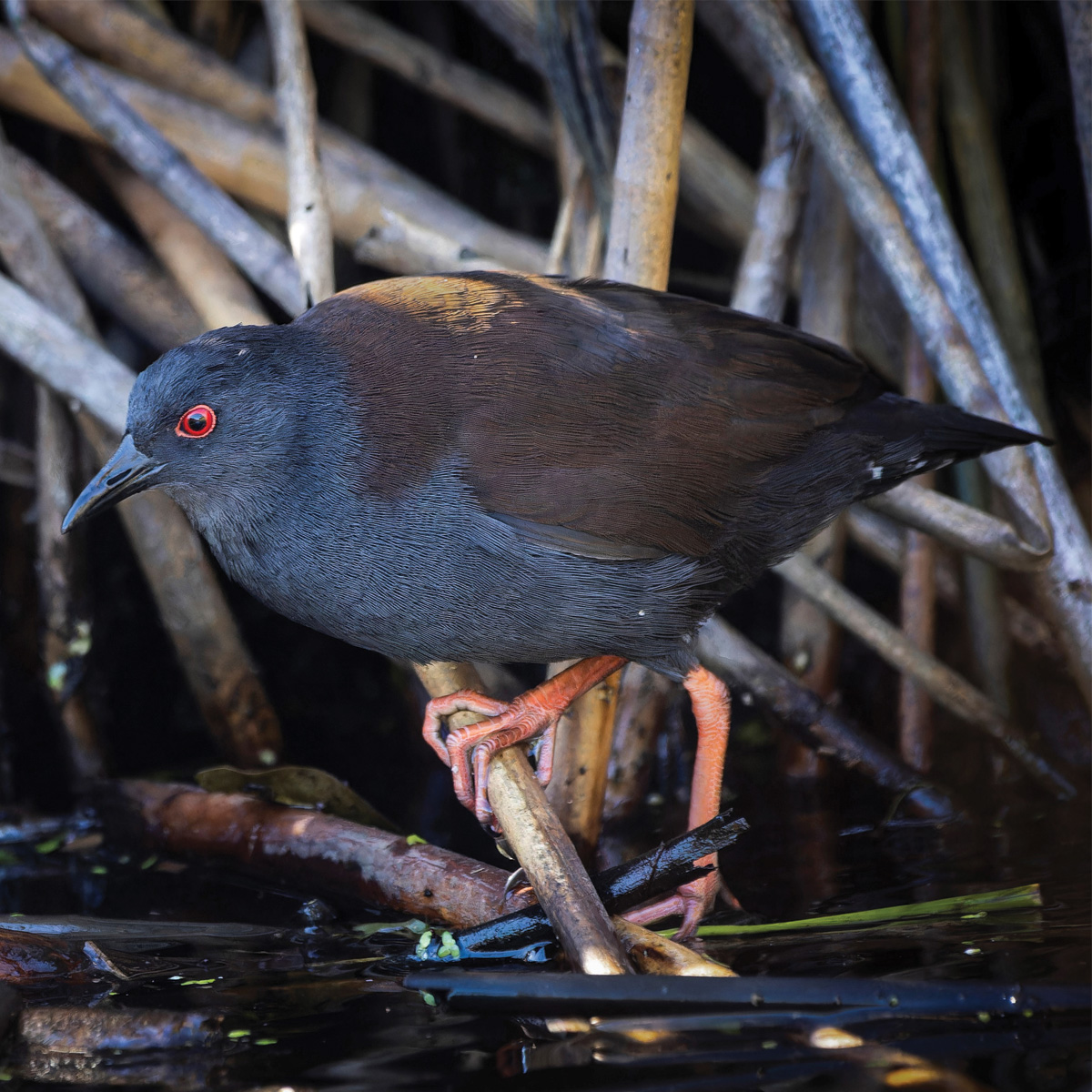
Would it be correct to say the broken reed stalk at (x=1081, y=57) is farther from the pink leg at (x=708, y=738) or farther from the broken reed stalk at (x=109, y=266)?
the broken reed stalk at (x=109, y=266)

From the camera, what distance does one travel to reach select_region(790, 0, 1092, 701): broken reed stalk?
3.29 metres

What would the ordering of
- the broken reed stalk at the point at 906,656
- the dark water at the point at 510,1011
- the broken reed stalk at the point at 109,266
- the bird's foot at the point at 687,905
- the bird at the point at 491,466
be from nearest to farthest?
the dark water at the point at 510,1011, the bird at the point at 491,466, the bird's foot at the point at 687,905, the broken reed stalk at the point at 906,656, the broken reed stalk at the point at 109,266

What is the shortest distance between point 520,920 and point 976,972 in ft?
2.96

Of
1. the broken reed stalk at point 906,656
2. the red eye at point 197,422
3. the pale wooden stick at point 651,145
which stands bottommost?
the broken reed stalk at point 906,656

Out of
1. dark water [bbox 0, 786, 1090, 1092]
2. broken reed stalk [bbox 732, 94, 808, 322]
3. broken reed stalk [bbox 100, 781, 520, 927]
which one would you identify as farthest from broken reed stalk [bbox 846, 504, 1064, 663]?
broken reed stalk [bbox 100, 781, 520, 927]

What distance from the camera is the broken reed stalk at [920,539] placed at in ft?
12.5

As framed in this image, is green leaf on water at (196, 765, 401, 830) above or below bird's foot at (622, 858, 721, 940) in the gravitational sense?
above

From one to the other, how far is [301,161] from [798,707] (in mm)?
2349

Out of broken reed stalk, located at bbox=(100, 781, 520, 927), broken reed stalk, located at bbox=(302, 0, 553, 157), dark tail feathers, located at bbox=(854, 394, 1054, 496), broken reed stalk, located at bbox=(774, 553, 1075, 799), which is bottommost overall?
broken reed stalk, located at bbox=(100, 781, 520, 927)

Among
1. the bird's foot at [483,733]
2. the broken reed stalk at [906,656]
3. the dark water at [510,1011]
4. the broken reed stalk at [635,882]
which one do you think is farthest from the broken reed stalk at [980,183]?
the broken reed stalk at [635,882]

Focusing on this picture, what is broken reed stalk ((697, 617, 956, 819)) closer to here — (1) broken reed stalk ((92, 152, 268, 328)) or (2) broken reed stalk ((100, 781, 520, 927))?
(2) broken reed stalk ((100, 781, 520, 927))

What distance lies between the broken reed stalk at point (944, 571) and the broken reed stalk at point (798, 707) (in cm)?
71

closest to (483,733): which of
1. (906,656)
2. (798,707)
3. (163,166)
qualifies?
(798,707)

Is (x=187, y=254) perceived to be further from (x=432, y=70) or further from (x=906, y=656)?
(x=906, y=656)
